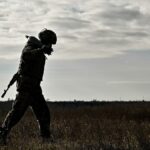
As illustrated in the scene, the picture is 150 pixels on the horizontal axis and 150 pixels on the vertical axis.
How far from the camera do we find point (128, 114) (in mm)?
26578

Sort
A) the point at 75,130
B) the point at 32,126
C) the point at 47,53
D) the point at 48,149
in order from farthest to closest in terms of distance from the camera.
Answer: the point at 32,126 → the point at 75,130 → the point at 47,53 → the point at 48,149

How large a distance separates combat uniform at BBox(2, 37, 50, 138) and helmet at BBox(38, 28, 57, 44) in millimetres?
114

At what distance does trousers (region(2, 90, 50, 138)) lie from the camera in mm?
11070

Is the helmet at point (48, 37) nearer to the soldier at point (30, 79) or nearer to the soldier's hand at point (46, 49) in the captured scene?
the soldier at point (30, 79)

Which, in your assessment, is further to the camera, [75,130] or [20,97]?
[75,130]

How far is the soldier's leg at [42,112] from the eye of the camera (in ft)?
36.9

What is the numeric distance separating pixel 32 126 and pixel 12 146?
4500mm

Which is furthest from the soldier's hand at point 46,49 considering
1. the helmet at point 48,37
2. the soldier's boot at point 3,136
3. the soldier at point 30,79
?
the soldier's boot at point 3,136

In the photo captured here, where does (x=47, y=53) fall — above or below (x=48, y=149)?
above

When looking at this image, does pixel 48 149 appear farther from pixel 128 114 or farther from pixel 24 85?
pixel 128 114

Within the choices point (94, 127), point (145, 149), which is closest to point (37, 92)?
point (145, 149)

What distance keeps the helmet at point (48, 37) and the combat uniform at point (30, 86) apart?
114mm

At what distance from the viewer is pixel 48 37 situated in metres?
A: 10.9

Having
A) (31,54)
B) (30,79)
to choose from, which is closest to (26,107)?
(30,79)
